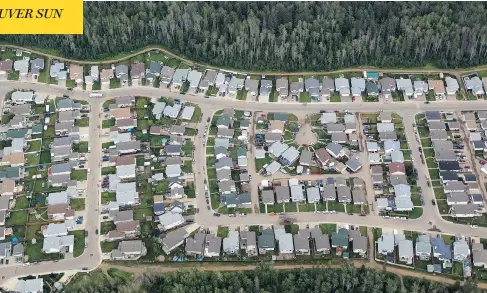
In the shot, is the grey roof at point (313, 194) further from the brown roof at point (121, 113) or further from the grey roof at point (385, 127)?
the brown roof at point (121, 113)

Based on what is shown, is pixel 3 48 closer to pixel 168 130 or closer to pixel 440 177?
pixel 168 130

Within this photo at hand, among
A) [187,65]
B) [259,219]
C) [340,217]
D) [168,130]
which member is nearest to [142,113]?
[168,130]

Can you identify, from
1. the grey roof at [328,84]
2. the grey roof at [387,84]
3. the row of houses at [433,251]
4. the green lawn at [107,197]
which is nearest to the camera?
the row of houses at [433,251]

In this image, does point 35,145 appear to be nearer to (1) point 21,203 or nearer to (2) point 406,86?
(1) point 21,203

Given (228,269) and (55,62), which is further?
(55,62)

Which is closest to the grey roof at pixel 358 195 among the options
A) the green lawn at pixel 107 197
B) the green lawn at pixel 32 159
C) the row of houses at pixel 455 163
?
the row of houses at pixel 455 163

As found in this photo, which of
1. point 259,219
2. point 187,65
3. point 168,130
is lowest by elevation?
point 259,219

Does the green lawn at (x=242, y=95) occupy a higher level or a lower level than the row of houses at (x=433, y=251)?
higher
